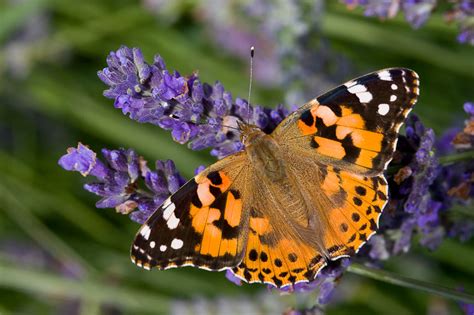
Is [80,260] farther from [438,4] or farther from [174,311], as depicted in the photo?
[438,4]

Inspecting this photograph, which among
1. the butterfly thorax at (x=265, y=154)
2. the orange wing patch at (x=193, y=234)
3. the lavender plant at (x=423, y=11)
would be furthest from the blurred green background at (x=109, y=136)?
the orange wing patch at (x=193, y=234)

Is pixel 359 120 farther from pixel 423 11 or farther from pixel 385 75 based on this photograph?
pixel 423 11

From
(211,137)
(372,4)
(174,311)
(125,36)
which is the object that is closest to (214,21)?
(125,36)

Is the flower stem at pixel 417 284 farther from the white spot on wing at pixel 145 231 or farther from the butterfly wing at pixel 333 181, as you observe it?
the white spot on wing at pixel 145 231

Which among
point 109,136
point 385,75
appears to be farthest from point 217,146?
point 109,136

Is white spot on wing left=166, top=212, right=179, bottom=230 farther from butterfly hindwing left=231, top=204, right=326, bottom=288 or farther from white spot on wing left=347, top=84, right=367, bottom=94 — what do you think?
white spot on wing left=347, top=84, right=367, bottom=94

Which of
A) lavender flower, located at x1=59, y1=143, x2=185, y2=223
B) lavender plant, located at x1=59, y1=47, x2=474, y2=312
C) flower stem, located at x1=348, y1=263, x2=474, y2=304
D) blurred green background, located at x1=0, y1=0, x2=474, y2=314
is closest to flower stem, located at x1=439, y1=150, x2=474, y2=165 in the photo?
lavender plant, located at x1=59, y1=47, x2=474, y2=312
